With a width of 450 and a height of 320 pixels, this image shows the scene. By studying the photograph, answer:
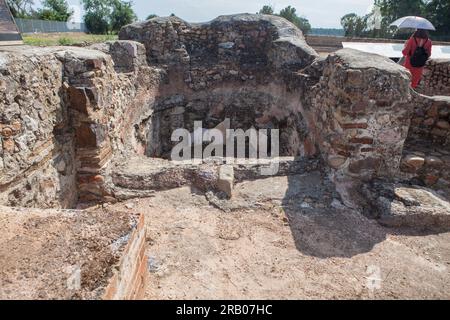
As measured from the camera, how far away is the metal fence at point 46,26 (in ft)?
80.7

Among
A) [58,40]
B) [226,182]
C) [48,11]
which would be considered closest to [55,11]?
[48,11]

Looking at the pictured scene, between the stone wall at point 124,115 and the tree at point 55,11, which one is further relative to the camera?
the tree at point 55,11

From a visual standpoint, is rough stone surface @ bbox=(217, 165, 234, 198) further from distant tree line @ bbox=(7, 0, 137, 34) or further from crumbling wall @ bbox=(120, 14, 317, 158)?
distant tree line @ bbox=(7, 0, 137, 34)

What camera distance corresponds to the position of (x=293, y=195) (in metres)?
3.32

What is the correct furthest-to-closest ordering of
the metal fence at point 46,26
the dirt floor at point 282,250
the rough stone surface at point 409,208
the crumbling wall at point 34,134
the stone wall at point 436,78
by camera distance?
1. the metal fence at point 46,26
2. the stone wall at point 436,78
3. the rough stone surface at point 409,208
4. the crumbling wall at point 34,134
5. the dirt floor at point 282,250

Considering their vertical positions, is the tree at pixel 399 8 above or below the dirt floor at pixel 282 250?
above

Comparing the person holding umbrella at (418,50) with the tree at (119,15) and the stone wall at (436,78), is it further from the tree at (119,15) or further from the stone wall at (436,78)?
the tree at (119,15)

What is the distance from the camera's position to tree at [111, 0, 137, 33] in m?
30.6

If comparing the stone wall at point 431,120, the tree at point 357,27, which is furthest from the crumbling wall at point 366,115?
the tree at point 357,27

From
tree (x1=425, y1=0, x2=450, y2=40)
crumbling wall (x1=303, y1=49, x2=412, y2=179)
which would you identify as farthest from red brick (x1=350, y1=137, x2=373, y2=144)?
tree (x1=425, y1=0, x2=450, y2=40)

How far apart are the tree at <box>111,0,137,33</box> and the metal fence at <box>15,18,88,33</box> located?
267 centimetres

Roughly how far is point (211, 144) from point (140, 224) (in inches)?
187

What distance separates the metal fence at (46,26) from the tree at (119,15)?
2666mm

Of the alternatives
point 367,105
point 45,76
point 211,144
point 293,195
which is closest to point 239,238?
point 293,195
